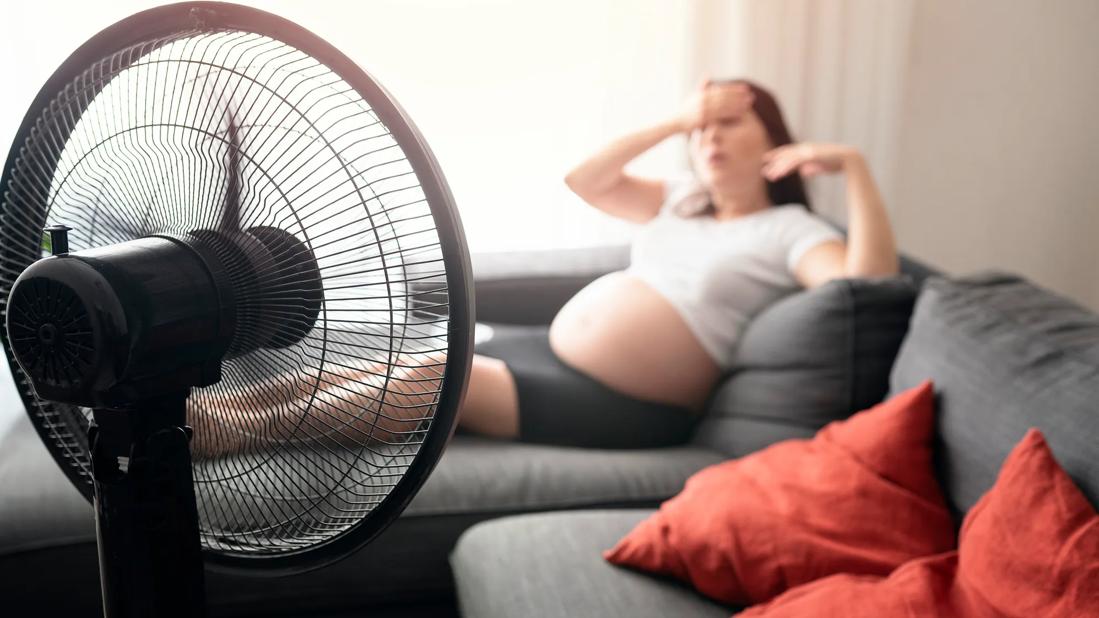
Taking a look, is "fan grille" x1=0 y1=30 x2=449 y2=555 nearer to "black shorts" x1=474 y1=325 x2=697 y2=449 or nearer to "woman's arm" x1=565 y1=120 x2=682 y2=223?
"black shorts" x1=474 y1=325 x2=697 y2=449

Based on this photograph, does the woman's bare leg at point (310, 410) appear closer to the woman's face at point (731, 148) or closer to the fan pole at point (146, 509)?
the fan pole at point (146, 509)

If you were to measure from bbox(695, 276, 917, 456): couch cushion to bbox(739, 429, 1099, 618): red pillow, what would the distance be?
18.5 inches

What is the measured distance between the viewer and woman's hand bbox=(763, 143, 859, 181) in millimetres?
1772

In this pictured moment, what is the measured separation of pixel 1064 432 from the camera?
Answer: 1067mm

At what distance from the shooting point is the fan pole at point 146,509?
2.07 feet

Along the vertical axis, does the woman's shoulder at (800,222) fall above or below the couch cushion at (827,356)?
above

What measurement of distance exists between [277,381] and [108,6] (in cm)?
201

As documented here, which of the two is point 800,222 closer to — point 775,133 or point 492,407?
point 775,133

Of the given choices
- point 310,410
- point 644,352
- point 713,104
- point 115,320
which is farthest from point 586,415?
point 115,320

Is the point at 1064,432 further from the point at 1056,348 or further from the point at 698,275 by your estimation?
the point at 698,275

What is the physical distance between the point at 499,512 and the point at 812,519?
0.50m

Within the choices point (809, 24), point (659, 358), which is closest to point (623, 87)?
point (809, 24)

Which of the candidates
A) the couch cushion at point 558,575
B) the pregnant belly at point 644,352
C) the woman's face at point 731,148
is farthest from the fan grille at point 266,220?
the woman's face at point 731,148

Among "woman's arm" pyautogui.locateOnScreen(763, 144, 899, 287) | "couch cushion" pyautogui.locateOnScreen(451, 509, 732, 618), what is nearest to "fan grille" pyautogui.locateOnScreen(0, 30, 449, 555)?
"couch cushion" pyautogui.locateOnScreen(451, 509, 732, 618)
